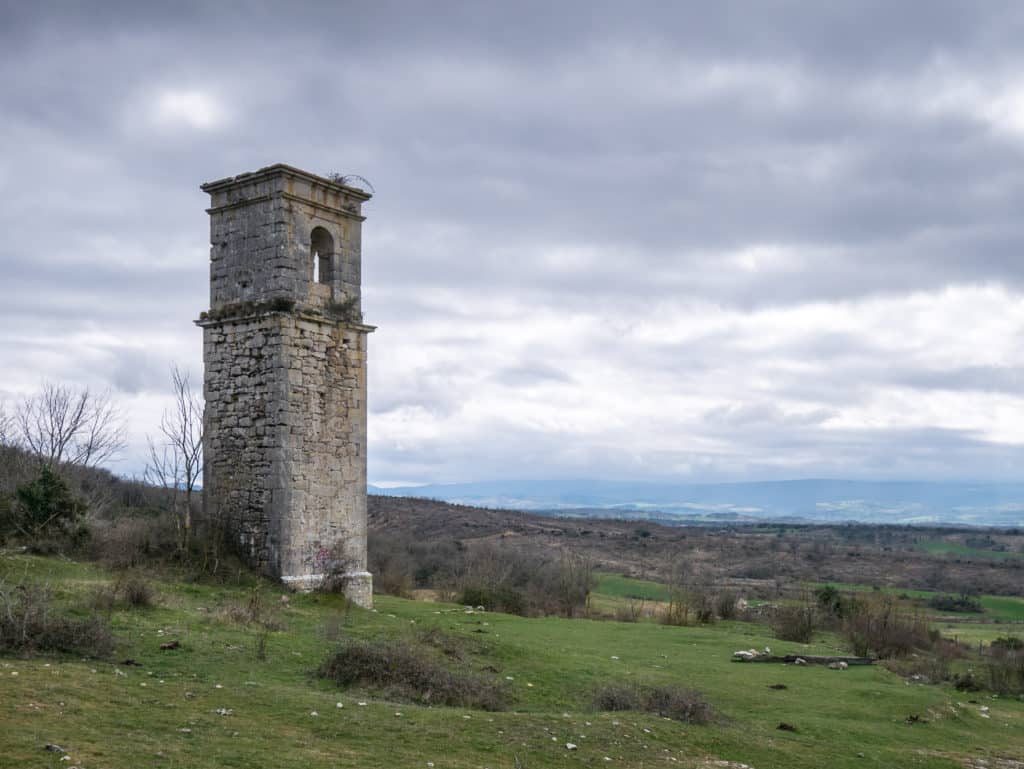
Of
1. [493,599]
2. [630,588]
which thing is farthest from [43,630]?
[630,588]

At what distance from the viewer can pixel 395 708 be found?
11688mm

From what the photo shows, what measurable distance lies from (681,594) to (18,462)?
25.7m

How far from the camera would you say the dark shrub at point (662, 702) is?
13.5 m

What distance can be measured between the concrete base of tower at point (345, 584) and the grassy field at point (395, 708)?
2.57 ft

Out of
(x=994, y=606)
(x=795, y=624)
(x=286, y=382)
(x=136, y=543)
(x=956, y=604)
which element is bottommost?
(x=994, y=606)

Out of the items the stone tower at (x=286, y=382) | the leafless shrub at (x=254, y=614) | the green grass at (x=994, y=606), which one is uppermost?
the stone tower at (x=286, y=382)

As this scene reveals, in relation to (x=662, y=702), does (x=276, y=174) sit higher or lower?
higher

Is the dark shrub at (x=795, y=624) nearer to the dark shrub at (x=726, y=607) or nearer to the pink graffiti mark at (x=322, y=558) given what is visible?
the dark shrub at (x=726, y=607)

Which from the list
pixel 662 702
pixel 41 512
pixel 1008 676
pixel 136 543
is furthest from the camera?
pixel 1008 676

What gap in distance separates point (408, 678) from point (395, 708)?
1503 millimetres

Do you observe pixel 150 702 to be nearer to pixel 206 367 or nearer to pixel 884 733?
pixel 884 733

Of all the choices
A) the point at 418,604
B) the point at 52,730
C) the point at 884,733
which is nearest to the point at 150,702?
the point at 52,730

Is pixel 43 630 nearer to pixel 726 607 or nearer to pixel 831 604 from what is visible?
pixel 726 607

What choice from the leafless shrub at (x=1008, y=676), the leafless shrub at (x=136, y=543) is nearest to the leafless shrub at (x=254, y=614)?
the leafless shrub at (x=136, y=543)
